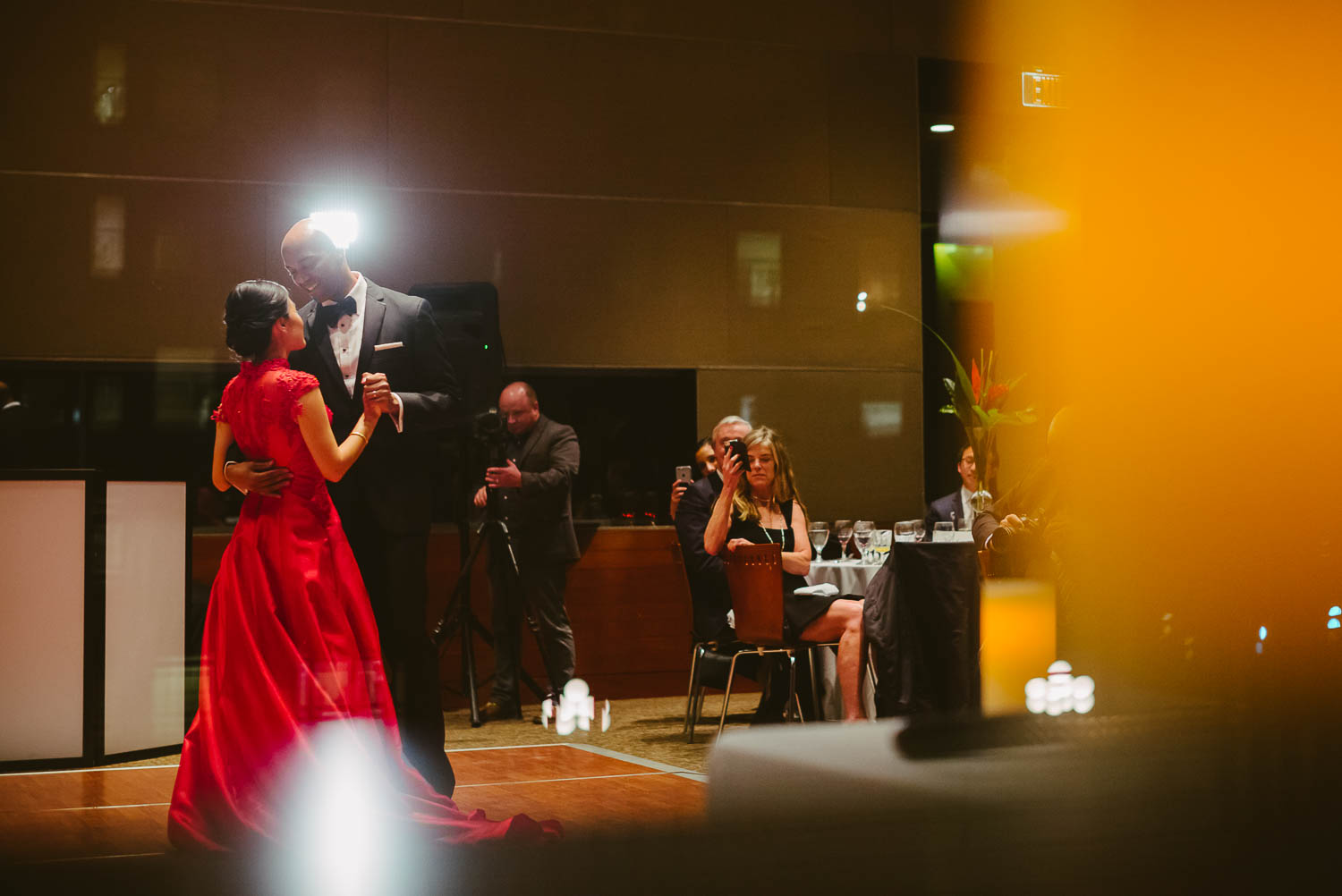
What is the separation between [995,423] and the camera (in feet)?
14.6

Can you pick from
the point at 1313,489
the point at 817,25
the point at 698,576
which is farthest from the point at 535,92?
the point at 1313,489

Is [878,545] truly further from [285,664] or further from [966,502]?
[285,664]

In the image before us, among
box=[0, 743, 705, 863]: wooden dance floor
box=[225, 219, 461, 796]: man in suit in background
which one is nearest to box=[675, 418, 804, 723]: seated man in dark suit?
box=[0, 743, 705, 863]: wooden dance floor

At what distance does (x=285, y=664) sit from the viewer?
2.83 metres

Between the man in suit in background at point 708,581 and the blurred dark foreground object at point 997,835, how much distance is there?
368cm

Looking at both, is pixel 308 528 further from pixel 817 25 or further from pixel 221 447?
pixel 817 25

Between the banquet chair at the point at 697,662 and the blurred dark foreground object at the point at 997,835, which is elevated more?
the blurred dark foreground object at the point at 997,835

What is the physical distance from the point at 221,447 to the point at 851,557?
9.10ft

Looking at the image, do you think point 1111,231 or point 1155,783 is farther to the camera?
point 1111,231

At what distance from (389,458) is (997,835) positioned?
253 centimetres

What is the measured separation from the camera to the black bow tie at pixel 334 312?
318 centimetres

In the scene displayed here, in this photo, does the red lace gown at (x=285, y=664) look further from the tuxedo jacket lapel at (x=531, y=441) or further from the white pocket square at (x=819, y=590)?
the tuxedo jacket lapel at (x=531, y=441)

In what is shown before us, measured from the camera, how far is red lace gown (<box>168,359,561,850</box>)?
278 centimetres

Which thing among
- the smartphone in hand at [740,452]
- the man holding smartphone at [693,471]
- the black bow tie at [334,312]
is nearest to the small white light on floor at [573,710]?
the man holding smartphone at [693,471]
